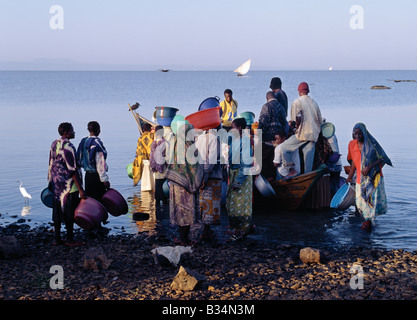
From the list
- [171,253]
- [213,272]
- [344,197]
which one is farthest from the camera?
[344,197]

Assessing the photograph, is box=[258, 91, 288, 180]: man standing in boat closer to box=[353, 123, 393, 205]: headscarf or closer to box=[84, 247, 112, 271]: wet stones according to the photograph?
box=[353, 123, 393, 205]: headscarf

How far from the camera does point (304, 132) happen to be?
10906 mm

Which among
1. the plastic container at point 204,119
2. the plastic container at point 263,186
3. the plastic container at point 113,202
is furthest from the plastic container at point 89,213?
the plastic container at point 263,186

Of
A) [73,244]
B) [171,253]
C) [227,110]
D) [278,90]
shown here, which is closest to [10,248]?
[73,244]

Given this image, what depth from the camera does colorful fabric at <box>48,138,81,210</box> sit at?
8375 mm

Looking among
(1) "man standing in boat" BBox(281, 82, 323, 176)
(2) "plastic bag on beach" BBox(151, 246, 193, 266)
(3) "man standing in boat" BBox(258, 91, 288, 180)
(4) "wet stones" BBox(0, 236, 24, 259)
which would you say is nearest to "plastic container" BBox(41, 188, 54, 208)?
(4) "wet stones" BBox(0, 236, 24, 259)

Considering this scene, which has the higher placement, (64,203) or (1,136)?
(1,136)

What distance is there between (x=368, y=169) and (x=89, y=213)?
4.30 meters

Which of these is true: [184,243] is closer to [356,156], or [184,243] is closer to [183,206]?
[183,206]

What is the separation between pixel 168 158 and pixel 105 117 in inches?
1060
